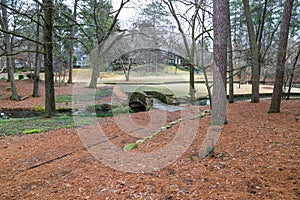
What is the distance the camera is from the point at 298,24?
1153 cm

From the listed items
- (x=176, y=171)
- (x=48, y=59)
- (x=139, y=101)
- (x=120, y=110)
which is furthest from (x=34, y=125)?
(x=176, y=171)

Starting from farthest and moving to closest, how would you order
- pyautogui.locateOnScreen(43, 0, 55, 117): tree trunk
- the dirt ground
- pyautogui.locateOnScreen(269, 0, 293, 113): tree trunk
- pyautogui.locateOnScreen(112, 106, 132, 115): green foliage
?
pyautogui.locateOnScreen(112, 106, 132, 115): green foliage, pyautogui.locateOnScreen(43, 0, 55, 117): tree trunk, pyautogui.locateOnScreen(269, 0, 293, 113): tree trunk, the dirt ground

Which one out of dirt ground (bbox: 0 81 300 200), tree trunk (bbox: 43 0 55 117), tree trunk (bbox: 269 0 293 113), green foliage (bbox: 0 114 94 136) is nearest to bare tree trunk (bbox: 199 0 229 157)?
dirt ground (bbox: 0 81 300 200)

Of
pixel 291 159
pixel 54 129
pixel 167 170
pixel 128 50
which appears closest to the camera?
pixel 291 159

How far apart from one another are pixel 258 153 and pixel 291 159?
386 millimetres

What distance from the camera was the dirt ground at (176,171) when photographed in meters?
2.07

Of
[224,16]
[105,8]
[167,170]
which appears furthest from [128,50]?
[167,170]

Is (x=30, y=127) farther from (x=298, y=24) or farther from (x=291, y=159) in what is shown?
(x=298, y=24)

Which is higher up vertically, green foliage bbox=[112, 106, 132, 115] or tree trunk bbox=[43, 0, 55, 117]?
tree trunk bbox=[43, 0, 55, 117]

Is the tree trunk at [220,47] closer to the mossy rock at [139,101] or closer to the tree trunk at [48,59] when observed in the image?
the tree trunk at [48,59]

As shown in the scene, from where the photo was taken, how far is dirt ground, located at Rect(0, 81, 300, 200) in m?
2.07

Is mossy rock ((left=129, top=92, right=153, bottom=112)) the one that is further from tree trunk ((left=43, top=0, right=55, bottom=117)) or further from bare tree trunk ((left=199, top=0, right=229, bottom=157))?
bare tree trunk ((left=199, top=0, right=229, bottom=157))

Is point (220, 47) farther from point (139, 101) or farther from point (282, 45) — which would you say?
point (139, 101)

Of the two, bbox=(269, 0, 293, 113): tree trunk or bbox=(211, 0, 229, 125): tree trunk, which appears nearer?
bbox=(211, 0, 229, 125): tree trunk
